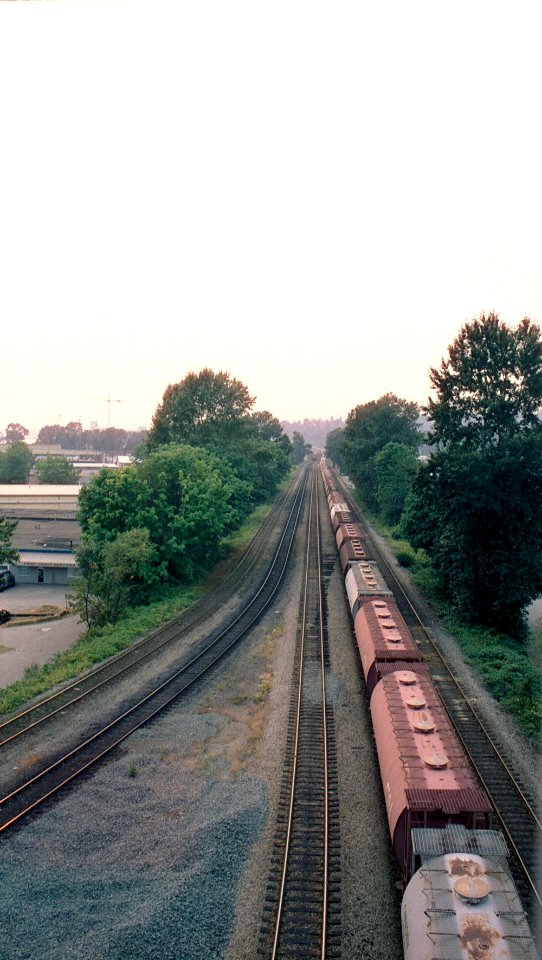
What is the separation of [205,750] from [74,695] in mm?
7270

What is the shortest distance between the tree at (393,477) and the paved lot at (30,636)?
35.7 metres

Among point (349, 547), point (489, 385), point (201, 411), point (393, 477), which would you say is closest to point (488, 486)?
point (489, 385)

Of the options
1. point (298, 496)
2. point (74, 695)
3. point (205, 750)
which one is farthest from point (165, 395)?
point (205, 750)

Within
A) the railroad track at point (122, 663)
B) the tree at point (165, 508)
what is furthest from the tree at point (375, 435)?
the tree at point (165, 508)

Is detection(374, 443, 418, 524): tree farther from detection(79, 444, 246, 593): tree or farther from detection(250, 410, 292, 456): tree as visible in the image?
detection(250, 410, 292, 456): tree

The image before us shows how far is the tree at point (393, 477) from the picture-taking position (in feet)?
217

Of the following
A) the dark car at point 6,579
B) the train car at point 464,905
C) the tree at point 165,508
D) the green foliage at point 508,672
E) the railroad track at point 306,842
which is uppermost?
the tree at point 165,508

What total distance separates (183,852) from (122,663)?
14.3 metres

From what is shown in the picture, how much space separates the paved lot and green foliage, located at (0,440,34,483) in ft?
248

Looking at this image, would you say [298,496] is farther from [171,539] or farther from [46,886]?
[46,886]

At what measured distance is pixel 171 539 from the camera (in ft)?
128

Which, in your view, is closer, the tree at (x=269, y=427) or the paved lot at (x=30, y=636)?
the paved lot at (x=30, y=636)

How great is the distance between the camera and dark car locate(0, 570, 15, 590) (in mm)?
51938

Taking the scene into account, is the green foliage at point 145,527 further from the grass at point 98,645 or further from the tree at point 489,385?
the tree at point 489,385
